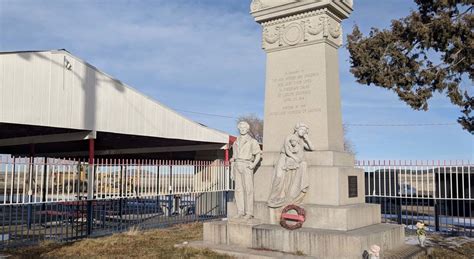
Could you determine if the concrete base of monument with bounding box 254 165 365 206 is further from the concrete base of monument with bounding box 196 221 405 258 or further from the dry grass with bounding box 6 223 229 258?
the dry grass with bounding box 6 223 229 258

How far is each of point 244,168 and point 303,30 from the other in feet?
10.6

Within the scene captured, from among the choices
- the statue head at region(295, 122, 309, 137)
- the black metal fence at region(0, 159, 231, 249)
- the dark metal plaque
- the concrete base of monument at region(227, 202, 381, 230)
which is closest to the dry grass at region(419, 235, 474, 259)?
the concrete base of monument at region(227, 202, 381, 230)

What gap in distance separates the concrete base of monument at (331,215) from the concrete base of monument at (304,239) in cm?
15

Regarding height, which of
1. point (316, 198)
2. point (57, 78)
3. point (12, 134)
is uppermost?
point (57, 78)

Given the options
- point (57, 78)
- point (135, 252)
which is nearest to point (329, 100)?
point (135, 252)

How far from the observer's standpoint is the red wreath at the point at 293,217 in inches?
323

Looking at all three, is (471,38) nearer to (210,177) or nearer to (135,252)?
(210,177)

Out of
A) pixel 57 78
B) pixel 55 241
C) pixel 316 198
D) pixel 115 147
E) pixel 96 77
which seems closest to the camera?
pixel 316 198

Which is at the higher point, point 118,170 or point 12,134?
point 12,134

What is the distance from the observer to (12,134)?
18.3 metres

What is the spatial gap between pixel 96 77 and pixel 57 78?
4.64 feet

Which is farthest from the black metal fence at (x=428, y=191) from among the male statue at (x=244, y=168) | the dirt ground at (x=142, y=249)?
the male statue at (x=244, y=168)

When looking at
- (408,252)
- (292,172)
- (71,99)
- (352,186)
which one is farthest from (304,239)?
(71,99)

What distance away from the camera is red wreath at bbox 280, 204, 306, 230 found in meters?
8.20
